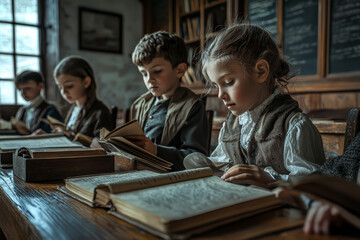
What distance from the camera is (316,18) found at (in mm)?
Result: 2922

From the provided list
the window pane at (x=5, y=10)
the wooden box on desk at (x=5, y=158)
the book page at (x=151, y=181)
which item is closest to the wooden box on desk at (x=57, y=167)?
the wooden box on desk at (x=5, y=158)

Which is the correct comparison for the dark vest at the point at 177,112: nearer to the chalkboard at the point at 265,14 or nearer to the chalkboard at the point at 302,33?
the chalkboard at the point at 302,33

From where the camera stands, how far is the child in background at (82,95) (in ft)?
6.91

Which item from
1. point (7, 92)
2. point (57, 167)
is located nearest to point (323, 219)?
point (57, 167)

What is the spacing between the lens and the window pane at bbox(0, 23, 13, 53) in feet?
14.1

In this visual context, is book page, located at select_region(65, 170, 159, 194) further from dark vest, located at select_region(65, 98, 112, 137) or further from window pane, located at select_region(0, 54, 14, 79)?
window pane, located at select_region(0, 54, 14, 79)

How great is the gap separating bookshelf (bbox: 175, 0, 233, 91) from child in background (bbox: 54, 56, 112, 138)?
1.76 m

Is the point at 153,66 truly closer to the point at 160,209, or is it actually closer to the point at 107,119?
the point at 107,119

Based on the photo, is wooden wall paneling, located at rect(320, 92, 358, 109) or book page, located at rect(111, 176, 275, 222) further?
wooden wall paneling, located at rect(320, 92, 358, 109)

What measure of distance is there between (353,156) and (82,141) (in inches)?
57.1

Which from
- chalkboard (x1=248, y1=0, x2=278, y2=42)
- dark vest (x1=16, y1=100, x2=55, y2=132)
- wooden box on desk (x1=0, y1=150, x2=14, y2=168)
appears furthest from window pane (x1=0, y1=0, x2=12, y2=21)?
wooden box on desk (x1=0, y1=150, x2=14, y2=168)

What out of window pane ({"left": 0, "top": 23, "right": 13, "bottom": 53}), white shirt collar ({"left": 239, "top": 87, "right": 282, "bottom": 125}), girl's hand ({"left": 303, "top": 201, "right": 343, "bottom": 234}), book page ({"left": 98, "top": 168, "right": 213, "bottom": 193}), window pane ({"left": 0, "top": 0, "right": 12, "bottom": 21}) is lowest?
girl's hand ({"left": 303, "top": 201, "right": 343, "bottom": 234})

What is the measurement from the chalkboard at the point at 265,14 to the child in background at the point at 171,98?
2038 millimetres

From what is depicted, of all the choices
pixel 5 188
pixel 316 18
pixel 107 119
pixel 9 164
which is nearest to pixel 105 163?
pixel 5 188
